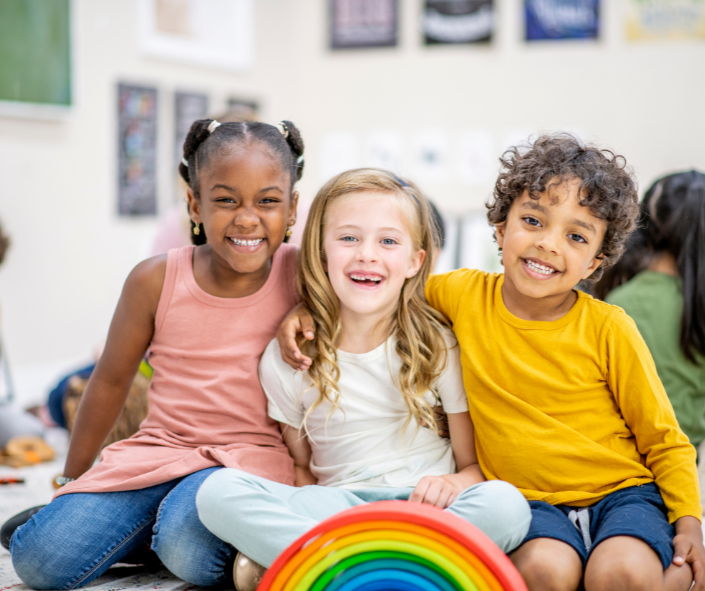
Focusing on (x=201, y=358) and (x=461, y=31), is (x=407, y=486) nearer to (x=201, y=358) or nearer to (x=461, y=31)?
(x=201, y=358)

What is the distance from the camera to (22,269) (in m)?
2.91

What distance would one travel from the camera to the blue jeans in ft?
4.20

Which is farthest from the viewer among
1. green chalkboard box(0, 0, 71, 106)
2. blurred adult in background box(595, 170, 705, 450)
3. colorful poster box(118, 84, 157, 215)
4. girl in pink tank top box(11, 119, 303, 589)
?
colorful poster box(118, 84, 157, 215)

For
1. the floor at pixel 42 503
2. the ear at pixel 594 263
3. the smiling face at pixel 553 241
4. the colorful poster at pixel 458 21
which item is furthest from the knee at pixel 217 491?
the colorful poster at pixel 458 21

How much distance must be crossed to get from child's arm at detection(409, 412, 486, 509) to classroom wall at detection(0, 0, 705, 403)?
2.13 m

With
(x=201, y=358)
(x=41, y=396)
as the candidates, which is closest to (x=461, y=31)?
(x=41, y=396)

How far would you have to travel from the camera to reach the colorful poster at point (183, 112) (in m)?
3.41

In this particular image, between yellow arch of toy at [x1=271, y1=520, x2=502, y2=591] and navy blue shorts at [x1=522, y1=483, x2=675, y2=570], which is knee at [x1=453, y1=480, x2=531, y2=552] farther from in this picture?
yellow arch of toy at [x1=271, y1=520, x2=502, y2=591]

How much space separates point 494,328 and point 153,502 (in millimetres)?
703

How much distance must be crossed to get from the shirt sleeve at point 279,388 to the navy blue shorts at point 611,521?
46 centimetres

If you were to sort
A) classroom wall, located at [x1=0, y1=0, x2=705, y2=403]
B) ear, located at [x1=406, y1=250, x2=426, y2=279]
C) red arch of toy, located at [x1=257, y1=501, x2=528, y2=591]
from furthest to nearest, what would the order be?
1. classroom wall, located at [x1=0, y1=0, x2=705, y2=403]
2. ear, located at [x1=406, y1=250, x2=426, y2=279]
3. red arch of toy, located at [x1=257, y1=501, x2=528, y2=591]

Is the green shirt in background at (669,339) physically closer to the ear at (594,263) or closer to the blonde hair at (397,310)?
the ear at (594,263)

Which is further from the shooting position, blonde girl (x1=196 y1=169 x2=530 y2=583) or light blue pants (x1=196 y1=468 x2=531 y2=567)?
blonde girl (x1=196 y1=169 x2=530 y2=583)

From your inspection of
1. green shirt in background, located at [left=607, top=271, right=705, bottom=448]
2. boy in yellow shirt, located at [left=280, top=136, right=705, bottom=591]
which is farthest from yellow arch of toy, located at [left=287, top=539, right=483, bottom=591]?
green shirt in background, located at [left=607, top=271, right=705, bottom=448]
